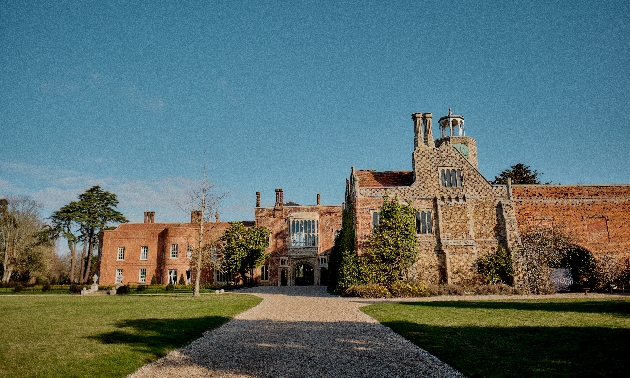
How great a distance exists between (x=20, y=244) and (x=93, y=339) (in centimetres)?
4645

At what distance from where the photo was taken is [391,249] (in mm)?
23969

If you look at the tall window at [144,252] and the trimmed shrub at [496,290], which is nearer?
the trimmed shrub at [496,290]

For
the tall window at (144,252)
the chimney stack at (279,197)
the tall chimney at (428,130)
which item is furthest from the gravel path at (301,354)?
the tall window at (144,252)

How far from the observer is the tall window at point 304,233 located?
42.1m

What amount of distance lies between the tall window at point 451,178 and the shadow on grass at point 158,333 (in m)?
19.5

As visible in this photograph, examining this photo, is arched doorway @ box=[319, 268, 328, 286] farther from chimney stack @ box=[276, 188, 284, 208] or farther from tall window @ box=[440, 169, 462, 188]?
tall window @ box=[440, 169, 462, 188]

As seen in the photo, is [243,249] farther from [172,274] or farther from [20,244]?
[20,244]

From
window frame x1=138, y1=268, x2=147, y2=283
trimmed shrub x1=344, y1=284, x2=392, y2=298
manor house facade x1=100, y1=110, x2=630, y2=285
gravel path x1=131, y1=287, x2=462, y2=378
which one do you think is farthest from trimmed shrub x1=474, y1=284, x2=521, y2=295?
window frame x1=138, y1=268, x2=147, y2=283

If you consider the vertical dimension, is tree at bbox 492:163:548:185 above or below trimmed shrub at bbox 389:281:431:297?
above

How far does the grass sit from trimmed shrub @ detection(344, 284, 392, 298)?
724 centimetres

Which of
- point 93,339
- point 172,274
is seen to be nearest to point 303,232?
point 172,274

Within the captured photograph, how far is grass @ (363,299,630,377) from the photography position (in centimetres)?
654

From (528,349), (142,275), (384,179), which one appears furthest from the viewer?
(142,275)

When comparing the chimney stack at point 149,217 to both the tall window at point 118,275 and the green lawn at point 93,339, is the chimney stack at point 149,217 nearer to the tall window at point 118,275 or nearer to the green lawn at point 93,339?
the tall window at point 118,275
